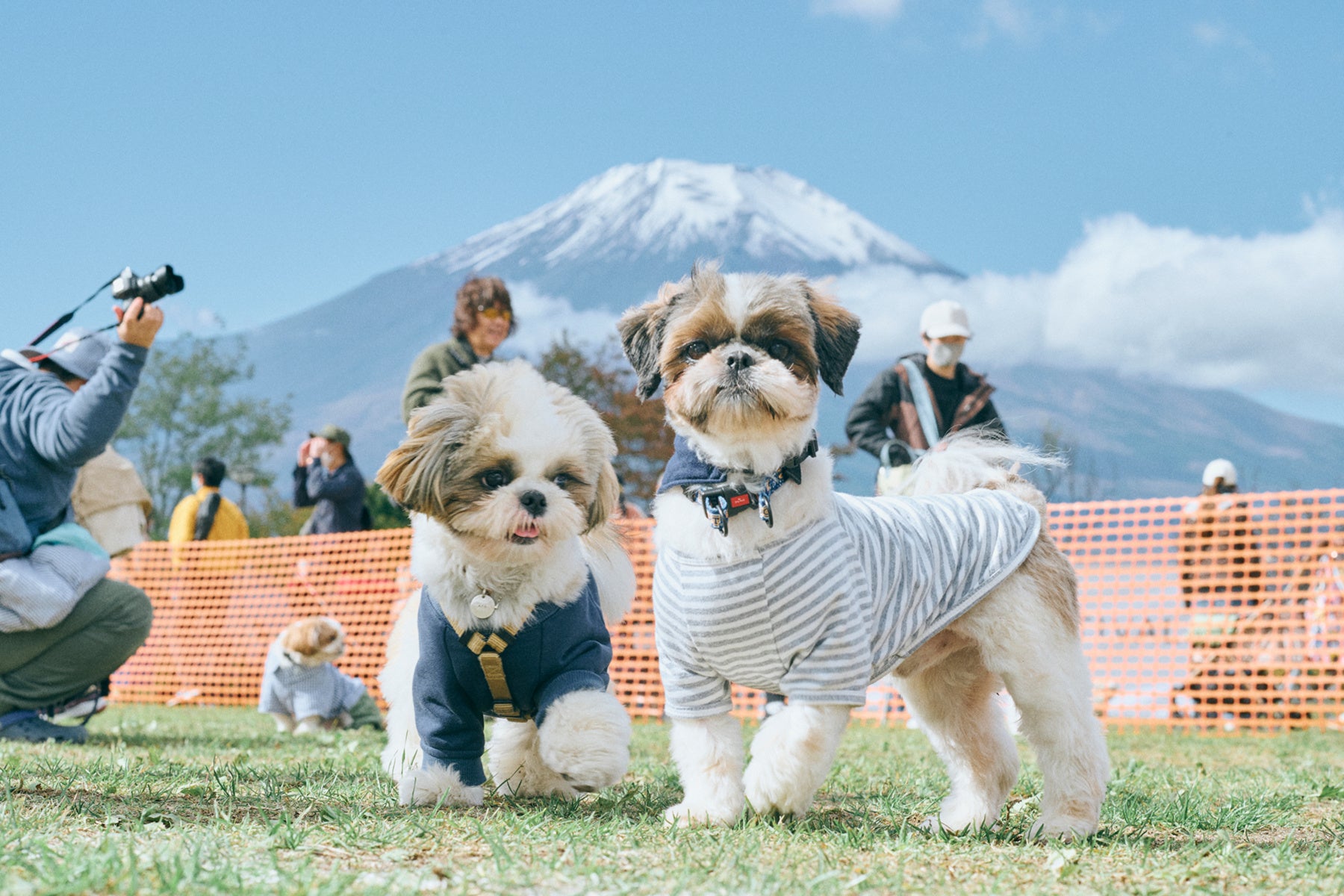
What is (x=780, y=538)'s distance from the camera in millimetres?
3180

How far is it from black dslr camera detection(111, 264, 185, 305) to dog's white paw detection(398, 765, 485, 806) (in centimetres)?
303

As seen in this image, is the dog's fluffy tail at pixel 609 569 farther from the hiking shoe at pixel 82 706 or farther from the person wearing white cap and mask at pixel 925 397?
the hiking shoe at pixel 82 706

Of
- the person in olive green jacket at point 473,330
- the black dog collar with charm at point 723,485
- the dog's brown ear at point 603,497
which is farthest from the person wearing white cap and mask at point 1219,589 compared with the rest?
the black dog collar with charm at point 723,485

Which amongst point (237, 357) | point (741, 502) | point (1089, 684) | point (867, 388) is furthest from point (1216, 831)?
point (237, 357)

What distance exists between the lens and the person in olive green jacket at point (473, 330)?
6.22m

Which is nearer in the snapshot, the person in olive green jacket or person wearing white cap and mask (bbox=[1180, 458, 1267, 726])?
the person in olive green jacket

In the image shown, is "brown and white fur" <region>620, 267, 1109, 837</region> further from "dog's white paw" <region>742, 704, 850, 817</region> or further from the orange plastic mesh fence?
the orange plastic mesh fence

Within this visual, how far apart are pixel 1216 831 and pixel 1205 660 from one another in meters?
5.73

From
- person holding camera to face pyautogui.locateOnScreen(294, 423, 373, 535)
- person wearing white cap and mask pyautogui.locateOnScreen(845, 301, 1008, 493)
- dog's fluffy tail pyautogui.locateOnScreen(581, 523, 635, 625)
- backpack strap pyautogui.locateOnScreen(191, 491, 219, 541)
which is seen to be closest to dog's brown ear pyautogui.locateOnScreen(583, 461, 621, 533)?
dog's fluffy tail pyautogui.locateOnScreen(581, 523, 635, 625)

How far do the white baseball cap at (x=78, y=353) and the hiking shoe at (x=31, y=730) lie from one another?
182cm

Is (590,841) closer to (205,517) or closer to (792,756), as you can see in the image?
(792,756)

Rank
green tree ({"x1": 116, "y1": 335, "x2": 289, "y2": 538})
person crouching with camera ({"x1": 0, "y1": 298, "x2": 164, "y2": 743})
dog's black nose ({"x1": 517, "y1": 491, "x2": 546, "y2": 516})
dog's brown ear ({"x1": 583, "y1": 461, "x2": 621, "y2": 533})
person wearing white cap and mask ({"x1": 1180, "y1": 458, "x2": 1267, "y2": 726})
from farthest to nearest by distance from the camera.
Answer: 1. green tree ({"x1": 116, "y1": 335, "x2": 289, "y2": 538})
2. person wearing white cap and mask ({"x1": 1180, "y1": 458, "x2": 1267, "y2": 726})
3. person crouching with camera ({"x1": 0, "y1": 298, "x2": 164, "y2": 743})
4. dog's brown ear ({"x1": 583, "y1": 461, "x2": 621, "y2": 533})
5. dog's black nose ({"x1": 517, "y1": 491, "x2": 546, "y2": 516})

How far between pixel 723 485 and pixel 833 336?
56cm

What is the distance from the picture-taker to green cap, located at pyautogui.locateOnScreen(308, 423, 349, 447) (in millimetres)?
10273
